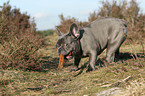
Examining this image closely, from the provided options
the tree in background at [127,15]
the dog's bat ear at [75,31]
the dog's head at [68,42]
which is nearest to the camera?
the dog's head at [68,42]

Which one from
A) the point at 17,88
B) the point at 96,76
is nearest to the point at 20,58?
the point at 17,88

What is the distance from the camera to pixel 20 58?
16.4 feet

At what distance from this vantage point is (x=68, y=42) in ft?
14.8

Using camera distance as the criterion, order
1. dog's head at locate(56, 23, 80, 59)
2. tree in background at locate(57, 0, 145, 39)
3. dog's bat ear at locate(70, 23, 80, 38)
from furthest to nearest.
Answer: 1. tree in background at locate(57, 0, 145, 39)
2. dog's bat ear at locate(70, 23, 80, 38)
3. dog's head at locate(56, 23, 80, 59)

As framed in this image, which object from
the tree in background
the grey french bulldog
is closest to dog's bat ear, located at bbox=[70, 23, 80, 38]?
the grey french bulldog

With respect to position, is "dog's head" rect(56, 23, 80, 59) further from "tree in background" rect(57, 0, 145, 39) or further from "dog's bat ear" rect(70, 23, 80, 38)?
"tree in background" rect(57, 0, 145, 39)

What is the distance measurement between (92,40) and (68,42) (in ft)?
2.24

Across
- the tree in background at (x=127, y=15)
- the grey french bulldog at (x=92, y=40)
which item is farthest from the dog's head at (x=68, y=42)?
the tree in background at (x=127, y=15)

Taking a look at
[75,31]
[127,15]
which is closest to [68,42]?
[75,31]

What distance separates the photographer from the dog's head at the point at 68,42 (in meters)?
4.48

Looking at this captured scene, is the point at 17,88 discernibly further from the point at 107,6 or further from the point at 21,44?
the point at 107,6

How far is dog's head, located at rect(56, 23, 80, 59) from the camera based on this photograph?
14.7 ft

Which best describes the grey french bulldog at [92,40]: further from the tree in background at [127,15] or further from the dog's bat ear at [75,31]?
the tree in background at [127,15]

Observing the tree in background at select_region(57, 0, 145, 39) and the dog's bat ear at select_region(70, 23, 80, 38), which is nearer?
the dog's bat ear at select_region(70, 23, 80, 38)
